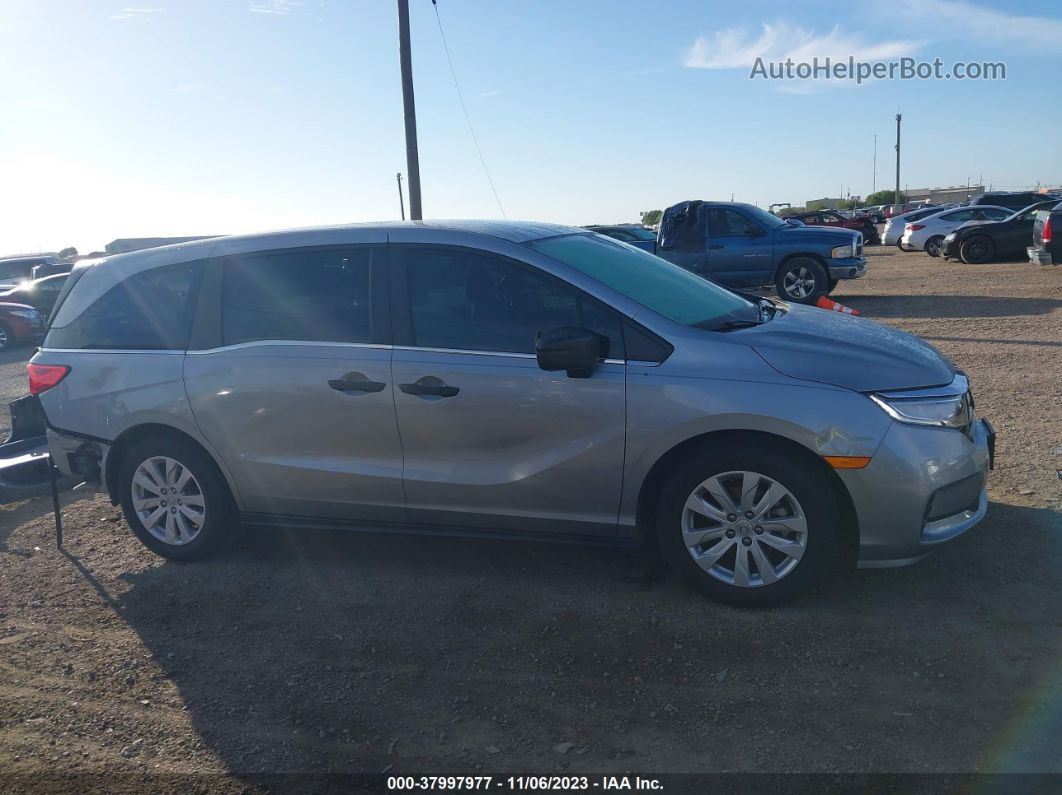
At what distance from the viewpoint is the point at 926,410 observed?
4094 mm

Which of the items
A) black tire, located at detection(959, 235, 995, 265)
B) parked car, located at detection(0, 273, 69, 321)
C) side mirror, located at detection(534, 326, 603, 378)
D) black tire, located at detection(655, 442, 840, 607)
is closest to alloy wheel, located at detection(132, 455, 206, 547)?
side mirror, located at detection(534, 326, 603, 378)

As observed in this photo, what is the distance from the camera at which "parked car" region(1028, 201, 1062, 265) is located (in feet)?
57.4

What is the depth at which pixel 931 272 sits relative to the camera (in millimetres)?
21594

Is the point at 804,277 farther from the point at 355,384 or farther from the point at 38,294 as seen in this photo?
the point at 38,294

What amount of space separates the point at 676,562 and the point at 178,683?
7.50ft

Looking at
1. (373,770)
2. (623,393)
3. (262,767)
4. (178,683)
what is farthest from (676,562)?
(178,683)

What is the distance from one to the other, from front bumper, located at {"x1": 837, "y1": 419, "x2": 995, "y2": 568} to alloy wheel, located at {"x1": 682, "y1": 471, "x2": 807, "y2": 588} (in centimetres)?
28

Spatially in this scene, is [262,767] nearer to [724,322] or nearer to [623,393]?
[623,393]

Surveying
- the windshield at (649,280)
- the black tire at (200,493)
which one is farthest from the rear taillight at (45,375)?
the windshield at (649,280)

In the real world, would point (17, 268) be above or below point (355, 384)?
above

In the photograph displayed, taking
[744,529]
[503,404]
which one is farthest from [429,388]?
[744,529]

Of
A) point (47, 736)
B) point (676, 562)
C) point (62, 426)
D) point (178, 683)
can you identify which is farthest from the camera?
point (62, 426)

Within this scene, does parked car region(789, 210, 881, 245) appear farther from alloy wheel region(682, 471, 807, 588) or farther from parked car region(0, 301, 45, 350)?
alloy wheel region(682, 471, 807, 588)

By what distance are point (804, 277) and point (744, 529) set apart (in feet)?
39.8
